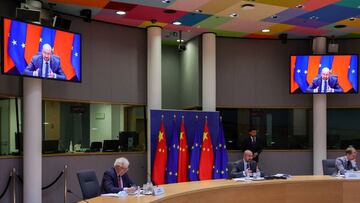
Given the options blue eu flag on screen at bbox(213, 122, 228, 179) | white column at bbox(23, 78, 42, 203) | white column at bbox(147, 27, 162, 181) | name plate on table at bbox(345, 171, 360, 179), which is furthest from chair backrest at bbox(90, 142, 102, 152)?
name plate on table at bbox(345, 171, 360, 179)

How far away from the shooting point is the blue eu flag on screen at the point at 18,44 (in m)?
7.04

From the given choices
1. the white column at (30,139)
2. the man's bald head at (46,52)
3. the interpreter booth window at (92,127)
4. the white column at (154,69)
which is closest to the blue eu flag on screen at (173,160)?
the white column at (154,69)

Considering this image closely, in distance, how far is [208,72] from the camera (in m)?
10.8

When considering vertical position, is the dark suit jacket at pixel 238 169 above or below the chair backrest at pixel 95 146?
below

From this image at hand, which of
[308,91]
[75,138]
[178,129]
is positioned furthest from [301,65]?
[75,138]

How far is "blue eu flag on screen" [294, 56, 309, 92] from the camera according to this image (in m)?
10.7

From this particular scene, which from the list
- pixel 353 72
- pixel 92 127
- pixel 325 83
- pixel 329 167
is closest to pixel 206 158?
pixel 92 127

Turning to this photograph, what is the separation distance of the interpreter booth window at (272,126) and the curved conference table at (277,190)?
4.76m

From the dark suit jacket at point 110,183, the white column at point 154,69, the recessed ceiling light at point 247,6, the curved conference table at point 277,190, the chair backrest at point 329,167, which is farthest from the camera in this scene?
the white column at point 154,69

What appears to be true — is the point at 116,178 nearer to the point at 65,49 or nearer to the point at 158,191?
the point at 158,191

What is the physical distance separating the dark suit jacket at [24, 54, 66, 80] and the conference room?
0.02m

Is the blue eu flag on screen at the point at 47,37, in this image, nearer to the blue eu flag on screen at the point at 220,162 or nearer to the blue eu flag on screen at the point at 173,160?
the blue eu flag on screen at the point at 173,160

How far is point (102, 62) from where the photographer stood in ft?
32.0

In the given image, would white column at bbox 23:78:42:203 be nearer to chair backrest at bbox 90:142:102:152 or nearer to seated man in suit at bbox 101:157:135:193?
chair backrest at bbox 90:142:102:152
